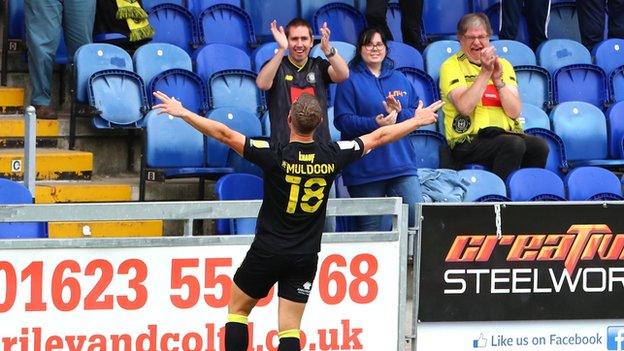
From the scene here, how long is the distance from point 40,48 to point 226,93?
153 cm

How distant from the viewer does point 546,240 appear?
880 centimetres

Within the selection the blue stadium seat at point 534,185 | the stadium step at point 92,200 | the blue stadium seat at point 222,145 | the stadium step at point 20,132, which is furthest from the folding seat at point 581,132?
the stadium step at point 20,132

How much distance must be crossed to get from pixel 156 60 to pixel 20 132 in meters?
1.27

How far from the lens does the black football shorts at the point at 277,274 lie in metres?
7.78

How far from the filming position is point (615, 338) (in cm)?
904

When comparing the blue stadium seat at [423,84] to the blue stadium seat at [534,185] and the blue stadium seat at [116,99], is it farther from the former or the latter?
the blue stadium seat at [116,99]

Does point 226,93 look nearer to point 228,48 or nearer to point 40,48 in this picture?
point 228,48

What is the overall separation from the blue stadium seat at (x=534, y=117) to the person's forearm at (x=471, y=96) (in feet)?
3.39

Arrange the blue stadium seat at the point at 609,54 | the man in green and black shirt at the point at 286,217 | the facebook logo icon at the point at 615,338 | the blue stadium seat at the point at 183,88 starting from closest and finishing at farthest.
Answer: the man in green and black shirt at the point at 286,217, the facebook logo icon at the point at 615,338, the blue stadium seat at the point at 183,88, the blue stadium seat at the point at 609,54

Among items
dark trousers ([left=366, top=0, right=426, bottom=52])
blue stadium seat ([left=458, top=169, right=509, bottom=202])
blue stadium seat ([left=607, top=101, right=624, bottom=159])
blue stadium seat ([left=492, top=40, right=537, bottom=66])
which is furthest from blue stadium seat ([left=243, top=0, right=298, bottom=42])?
blue stadium seat ([left=458, top=169, right=509, bottom=202])

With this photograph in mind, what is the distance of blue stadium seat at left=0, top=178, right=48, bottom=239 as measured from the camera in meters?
8.54

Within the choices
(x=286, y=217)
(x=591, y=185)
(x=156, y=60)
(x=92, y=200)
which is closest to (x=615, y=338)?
(x=591, y=185)

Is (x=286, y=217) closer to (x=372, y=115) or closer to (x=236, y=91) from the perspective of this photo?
(x=372, y=115)

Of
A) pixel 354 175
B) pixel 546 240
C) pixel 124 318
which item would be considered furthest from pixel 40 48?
pixel 546 240
